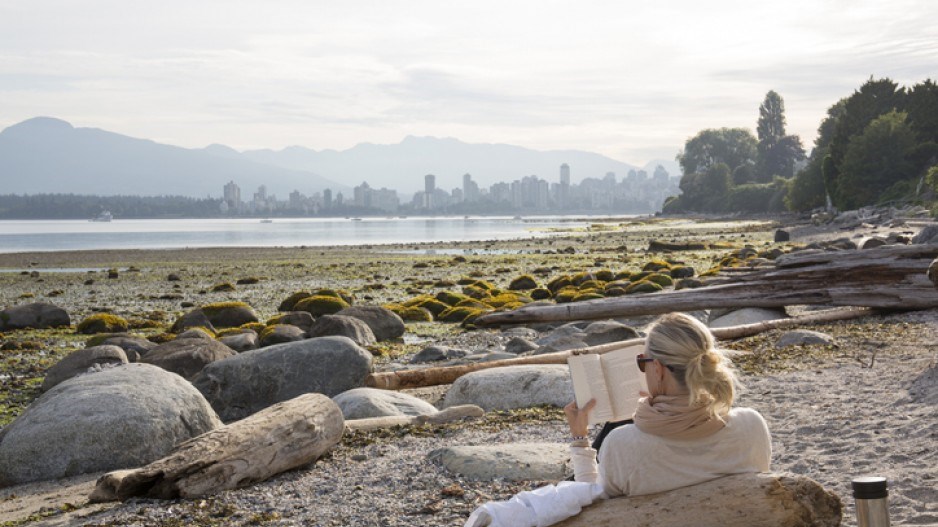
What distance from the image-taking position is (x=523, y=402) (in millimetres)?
12398

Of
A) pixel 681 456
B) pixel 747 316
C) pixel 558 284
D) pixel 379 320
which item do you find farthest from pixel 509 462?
pixel 558 284

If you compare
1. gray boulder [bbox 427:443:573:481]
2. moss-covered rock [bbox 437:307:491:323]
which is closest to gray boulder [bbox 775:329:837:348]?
gray boulder [bbox 427:443:573:481]

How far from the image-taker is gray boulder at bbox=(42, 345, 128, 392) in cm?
1542

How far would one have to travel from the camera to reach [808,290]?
1875 cm

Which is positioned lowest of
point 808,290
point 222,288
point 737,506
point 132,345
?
point 222,288

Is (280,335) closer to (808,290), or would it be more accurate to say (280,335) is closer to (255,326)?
(255,326)

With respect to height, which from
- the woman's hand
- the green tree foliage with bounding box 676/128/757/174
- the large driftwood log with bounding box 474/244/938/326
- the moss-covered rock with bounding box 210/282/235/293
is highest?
the green tree foliage with bounding box 676/128/757/174

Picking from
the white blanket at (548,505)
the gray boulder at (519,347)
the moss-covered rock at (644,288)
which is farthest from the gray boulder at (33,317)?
the white blanket at (548,505)

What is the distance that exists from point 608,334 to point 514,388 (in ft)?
18.0

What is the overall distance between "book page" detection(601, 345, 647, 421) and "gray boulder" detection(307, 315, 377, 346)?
597 inches

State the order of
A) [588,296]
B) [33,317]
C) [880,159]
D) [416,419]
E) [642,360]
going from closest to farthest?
[642,360]
[416,419]
[33,317]
[588,296]
[880,159]

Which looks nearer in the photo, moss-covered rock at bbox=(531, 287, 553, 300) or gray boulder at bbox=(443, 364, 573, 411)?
gray boulder at bbox=(443, 364, 573, 411)

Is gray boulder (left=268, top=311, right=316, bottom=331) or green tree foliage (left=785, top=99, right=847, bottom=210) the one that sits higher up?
green tree foliage (left=785, top=99, right=847, bottom=210)

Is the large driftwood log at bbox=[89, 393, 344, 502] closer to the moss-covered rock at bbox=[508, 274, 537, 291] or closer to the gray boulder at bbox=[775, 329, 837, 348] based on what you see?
the gray boulder at bbox=[775, 329, 837, 348]
